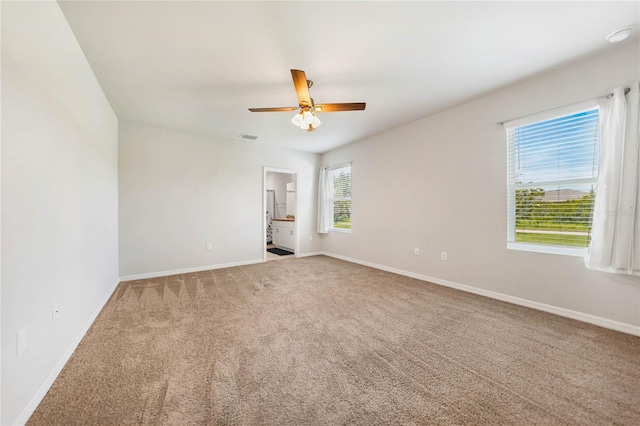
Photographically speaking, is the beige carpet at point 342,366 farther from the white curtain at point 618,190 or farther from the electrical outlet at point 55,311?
the white curtain at point 618,190

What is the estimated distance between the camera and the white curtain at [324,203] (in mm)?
5781

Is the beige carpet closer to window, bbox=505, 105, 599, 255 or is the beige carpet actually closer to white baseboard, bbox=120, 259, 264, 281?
window, bbox=505, 105, 599, 255

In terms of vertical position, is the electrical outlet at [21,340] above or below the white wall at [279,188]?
below

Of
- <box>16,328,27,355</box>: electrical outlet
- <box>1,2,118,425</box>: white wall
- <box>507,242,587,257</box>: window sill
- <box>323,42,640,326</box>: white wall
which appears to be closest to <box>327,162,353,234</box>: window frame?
<box>323,42,640,326</box>: white wall

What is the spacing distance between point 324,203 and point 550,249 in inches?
159

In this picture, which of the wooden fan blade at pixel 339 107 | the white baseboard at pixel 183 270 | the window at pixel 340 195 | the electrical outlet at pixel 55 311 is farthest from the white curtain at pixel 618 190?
the white baseboard at pixel 183 270

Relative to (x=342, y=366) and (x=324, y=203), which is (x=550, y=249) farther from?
(x=324, y=203)

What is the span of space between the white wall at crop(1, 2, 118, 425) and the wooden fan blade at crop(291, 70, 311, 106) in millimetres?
1623

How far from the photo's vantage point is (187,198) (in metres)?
4.30

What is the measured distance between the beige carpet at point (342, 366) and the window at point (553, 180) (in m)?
0.86

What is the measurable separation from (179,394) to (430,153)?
3.99 m

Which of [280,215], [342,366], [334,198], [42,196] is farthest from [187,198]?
[280,215]

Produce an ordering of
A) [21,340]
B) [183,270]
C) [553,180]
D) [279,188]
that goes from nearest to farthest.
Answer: [21,340] < [553,180] < [183,270] < [279,188]

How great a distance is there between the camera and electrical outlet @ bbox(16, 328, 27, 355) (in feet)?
4.09
